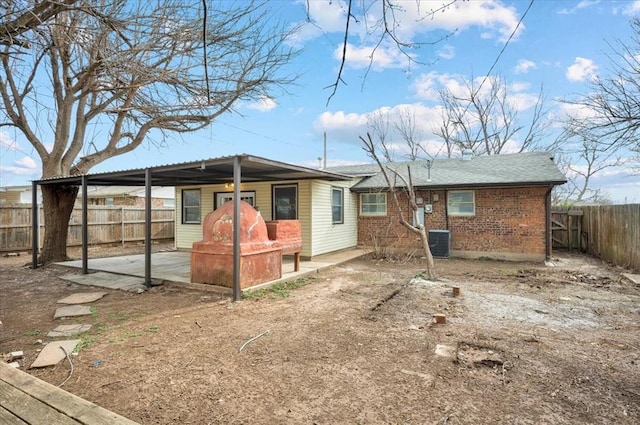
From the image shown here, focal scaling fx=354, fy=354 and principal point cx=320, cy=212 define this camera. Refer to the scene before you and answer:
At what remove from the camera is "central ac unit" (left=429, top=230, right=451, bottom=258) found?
11602mm

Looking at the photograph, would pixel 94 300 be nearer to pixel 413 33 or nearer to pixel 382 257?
pixel 413 33

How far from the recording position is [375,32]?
250 centimetres

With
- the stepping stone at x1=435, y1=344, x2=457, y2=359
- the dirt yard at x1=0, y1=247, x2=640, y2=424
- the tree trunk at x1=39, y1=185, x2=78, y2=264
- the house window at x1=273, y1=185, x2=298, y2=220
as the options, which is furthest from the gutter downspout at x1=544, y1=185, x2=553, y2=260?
the tree trunk at x1=39, y1=185, x2=78, y2=264

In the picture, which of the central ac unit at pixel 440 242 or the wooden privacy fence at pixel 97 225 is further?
the wooden privacy fence at pixel 97 225

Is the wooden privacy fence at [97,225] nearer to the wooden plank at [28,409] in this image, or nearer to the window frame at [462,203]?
the window frame at [462,203]

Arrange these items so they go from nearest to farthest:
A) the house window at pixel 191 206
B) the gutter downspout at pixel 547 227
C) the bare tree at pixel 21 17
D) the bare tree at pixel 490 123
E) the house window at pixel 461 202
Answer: the bare tree at pixel 21 17 < the gutter downspout at pixel 547 227 < the house window at pixel 461 202 < the house window at pixel 191 206 < the bare tree at pixel 490 123

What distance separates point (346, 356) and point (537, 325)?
9.30 feet

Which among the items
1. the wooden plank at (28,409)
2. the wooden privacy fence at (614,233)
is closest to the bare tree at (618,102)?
the wooden privacy fence at (614,233)

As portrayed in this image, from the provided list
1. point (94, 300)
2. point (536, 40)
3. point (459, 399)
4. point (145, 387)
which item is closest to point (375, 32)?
point (536, 40)

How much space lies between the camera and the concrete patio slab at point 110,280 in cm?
718

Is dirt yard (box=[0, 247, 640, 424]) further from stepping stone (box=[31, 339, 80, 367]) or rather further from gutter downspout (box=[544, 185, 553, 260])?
gutter downspout (box=[544, 185, 553, 260])

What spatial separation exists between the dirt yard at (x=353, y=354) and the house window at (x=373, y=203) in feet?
20.4

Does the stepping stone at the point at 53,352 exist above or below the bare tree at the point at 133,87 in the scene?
below

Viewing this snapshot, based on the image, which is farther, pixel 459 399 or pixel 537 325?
pixel 537 325
